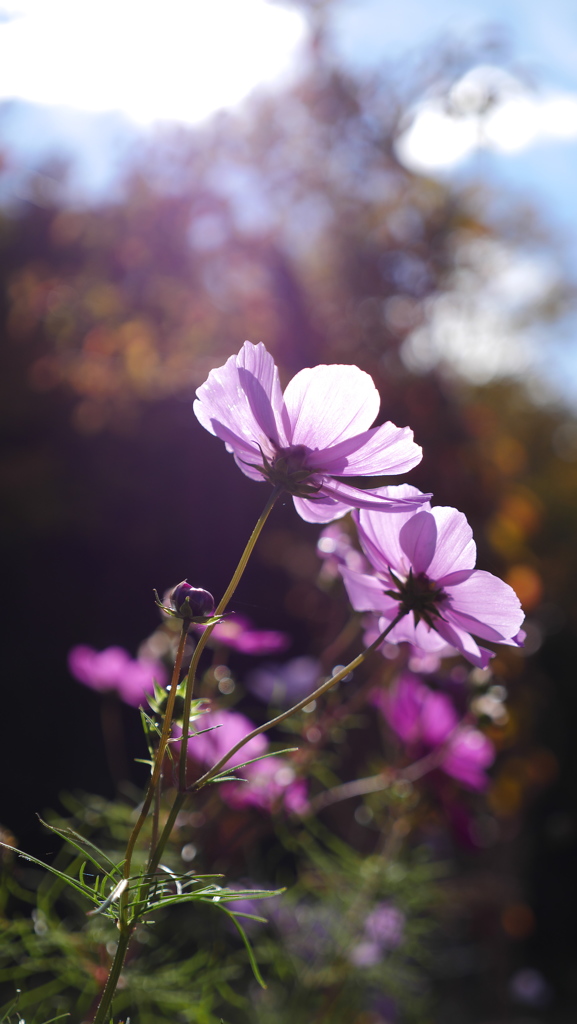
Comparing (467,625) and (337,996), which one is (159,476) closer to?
(337,996)

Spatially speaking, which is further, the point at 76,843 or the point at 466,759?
the point at 466,759

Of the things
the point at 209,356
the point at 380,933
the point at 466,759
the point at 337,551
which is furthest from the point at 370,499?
the point at 209,356

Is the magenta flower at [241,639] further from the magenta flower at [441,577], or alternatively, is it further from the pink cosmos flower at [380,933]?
the pink cosmos flower at [380,933]

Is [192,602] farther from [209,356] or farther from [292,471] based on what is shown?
[209,356]

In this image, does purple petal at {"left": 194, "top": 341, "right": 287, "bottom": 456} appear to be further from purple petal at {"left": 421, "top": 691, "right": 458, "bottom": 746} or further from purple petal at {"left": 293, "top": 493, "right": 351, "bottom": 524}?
purple petal at {"left": 421, "top": 691, "right": 458, "bottom": 746}

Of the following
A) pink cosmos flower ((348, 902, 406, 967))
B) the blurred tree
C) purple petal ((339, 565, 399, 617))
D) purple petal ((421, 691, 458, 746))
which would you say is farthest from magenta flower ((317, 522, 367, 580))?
the blurred tree

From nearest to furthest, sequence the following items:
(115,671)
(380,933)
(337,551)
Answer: (337,551) → (115,671) → (380,933)
